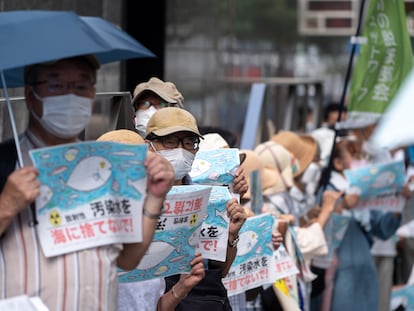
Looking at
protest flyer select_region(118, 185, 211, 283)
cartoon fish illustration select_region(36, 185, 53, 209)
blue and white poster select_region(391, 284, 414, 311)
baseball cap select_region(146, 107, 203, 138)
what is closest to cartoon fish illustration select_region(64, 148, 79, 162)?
cartoon fish illustration select_region(36, 185, 53, 209)

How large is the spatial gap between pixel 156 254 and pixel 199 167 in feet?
3.80

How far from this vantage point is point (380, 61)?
10359 mm

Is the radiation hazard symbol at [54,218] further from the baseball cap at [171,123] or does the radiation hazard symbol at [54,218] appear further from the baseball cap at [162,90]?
the baseball cap at [162,90]

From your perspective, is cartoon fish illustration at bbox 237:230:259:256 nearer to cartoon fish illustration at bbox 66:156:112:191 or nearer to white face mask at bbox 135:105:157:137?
white face mask at bbox 135:105:157:137

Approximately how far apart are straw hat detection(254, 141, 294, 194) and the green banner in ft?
4.38

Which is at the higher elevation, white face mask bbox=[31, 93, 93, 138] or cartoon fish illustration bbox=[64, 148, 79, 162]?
white face mask bbox=[31, 93, 93, 138]

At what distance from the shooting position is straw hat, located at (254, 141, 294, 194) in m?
8.62

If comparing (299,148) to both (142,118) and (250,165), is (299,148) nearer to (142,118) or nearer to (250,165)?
(250,165)

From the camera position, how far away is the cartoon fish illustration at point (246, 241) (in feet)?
21.9

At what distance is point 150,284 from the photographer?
17.4 feet

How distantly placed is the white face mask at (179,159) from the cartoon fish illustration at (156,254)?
0.48m

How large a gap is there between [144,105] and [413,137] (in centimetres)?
709

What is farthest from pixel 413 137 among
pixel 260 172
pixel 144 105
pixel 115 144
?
pixel 115 144

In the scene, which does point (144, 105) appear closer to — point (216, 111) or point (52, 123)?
point (52, 123)
